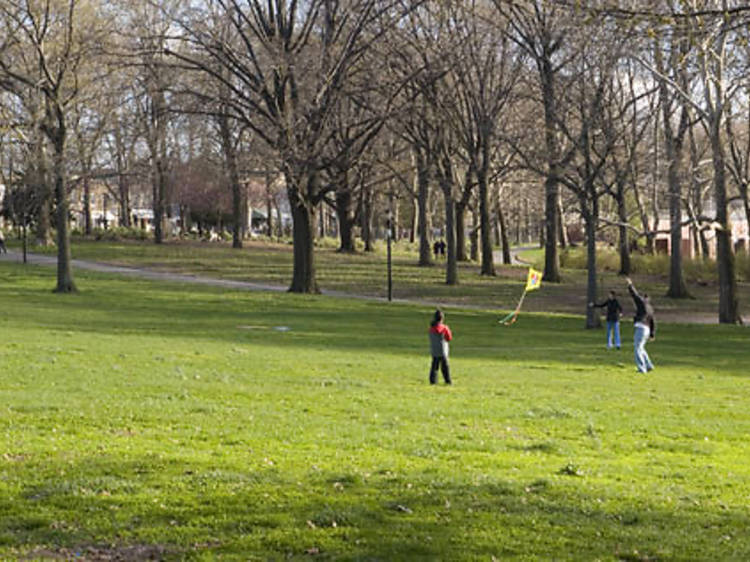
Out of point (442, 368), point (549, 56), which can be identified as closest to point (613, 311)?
point (442, 368)

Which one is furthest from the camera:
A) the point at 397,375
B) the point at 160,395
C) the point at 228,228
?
the point at 228,228

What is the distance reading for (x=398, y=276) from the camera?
188ft

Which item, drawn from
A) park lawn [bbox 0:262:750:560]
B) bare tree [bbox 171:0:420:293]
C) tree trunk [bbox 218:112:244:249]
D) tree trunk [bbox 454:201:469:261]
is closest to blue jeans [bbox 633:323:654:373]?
park lawn [bbox 0:262:750:560]

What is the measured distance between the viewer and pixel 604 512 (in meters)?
9.01

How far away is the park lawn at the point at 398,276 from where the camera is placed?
46688mm

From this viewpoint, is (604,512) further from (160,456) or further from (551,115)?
(551,115)

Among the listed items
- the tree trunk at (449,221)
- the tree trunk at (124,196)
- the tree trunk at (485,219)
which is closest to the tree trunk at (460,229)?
the tree trunk at (485,219)

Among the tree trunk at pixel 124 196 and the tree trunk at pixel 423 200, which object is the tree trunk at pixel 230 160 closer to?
the tree trunk at pixel 124 196

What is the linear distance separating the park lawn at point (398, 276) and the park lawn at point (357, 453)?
2024 cm

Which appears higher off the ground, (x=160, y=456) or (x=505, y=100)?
(x=505, y=100)

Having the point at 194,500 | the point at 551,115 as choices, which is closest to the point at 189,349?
the point at 194,500

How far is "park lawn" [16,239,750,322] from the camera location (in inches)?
1838

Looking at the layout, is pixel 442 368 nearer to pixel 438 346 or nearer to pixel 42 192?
pixel 438 346

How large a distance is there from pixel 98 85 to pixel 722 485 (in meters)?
37.8
